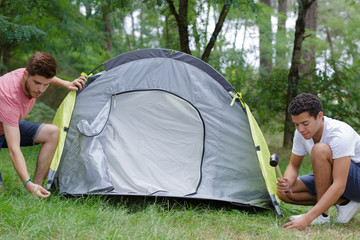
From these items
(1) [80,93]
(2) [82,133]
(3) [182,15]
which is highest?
(3) [182,15]

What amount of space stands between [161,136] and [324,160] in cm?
142

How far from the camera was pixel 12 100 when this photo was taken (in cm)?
241

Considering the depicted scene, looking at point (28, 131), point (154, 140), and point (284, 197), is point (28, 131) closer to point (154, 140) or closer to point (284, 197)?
point (154, 140)

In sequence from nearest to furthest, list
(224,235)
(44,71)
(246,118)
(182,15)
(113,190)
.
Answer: (224,235) < (44,71) < (113,190) < (246,118) < (182,15)

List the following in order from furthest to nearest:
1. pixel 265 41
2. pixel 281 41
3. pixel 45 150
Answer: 1. pixel 281 41
2. pixel 265 41
3. pixel 45 150

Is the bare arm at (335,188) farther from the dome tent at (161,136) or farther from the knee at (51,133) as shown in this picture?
the knee at (51,133)

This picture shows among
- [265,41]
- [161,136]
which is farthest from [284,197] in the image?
[265,41]

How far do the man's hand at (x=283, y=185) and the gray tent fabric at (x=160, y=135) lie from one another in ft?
0.81

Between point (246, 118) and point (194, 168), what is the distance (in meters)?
0.58

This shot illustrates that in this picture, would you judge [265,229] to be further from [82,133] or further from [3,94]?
[3,94]

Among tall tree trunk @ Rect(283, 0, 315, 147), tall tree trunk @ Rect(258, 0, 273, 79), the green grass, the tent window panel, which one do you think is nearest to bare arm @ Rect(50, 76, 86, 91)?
the tent window panel

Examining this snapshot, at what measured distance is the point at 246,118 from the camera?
2.95m

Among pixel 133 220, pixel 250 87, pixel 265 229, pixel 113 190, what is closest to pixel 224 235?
pixel 265 229

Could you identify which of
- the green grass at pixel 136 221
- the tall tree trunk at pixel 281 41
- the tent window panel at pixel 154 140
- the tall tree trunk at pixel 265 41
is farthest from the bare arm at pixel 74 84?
the tall tree trunk at pixel 281 41
